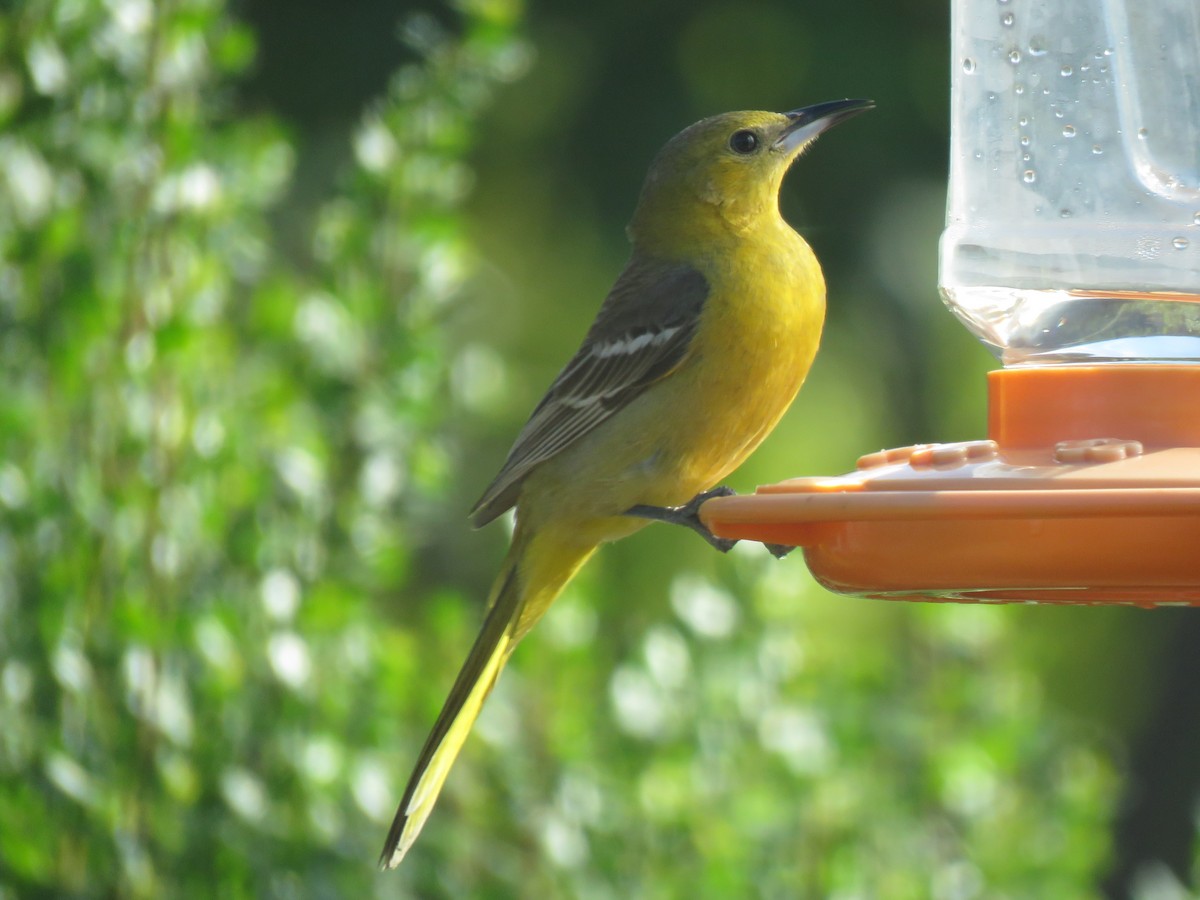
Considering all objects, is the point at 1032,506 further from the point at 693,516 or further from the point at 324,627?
the point at 324,627

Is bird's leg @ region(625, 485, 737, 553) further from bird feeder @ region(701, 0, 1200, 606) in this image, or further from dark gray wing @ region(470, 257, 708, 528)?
bird feeder @ region(701, 0, 1200, 606)

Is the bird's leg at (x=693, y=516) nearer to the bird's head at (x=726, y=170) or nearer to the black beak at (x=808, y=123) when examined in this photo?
the bird's head at (x=726, y=170)

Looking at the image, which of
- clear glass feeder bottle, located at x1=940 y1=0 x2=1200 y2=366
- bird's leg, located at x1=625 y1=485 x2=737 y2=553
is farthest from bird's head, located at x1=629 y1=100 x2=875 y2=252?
bird's leg, located at x1=625 y1=485 x2=737 y2=553

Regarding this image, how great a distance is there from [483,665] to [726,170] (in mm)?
1525

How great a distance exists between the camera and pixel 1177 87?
11.8ft

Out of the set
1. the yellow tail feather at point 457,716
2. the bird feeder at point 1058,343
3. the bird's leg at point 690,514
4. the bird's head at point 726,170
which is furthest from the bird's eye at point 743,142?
the yellow tail feather at point 457,716

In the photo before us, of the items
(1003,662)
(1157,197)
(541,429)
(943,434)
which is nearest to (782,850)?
(1003,662)

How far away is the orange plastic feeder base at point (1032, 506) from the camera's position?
2.43 metres

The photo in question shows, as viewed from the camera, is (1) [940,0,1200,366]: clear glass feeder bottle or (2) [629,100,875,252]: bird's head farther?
(2) [629,100,875,252]: bird's head

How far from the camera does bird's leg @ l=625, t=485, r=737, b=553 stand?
3723mm

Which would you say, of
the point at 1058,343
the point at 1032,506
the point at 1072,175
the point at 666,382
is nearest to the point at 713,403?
the point at 666,382

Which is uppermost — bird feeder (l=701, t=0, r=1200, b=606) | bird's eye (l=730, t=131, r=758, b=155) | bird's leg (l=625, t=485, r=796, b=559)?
bird's eye (l=730, t=131, r=758, b=155)

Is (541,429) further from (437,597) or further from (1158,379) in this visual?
(1158,379)

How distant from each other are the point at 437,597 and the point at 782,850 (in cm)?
116
